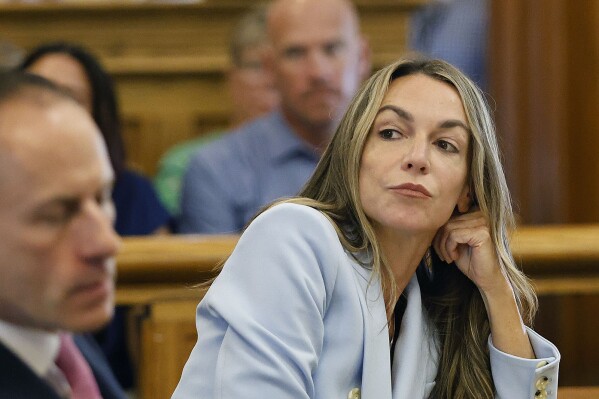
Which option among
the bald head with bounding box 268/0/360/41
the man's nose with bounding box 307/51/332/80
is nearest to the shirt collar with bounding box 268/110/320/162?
the man's nose with bounding box 307/51/332/80

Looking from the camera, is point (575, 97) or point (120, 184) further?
point (575, 97)

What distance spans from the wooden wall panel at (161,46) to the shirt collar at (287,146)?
1250 mm

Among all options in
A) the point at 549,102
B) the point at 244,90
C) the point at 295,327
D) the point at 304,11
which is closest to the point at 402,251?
the point at 295,327

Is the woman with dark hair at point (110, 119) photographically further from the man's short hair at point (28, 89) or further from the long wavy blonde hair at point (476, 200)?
the man's short hair at point (28, 89)

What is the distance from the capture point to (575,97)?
3.63 metres

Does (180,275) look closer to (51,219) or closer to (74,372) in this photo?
(74,372)

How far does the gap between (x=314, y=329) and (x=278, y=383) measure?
12 centimetres

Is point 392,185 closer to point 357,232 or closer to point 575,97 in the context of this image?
point 357,232

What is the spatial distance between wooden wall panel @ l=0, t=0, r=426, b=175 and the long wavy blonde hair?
9.20 ft

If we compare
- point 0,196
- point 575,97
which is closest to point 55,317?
point 0,196

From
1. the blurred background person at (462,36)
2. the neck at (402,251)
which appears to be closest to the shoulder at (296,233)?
the neck at (402,251)

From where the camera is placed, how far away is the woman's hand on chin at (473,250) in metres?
1.87

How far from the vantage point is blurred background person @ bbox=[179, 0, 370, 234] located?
3340 mm

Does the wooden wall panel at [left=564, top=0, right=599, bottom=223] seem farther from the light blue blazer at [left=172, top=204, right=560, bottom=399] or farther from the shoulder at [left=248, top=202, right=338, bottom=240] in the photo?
the shoulder at [left=248, top=202, right=338, bottom=240]
